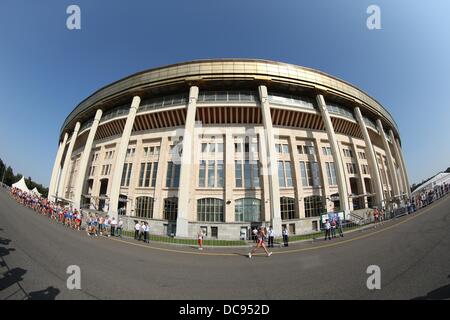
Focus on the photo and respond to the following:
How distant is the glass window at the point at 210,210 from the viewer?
25531 mm

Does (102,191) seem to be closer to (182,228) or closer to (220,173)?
(182,228)

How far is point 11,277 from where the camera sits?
5836 mm

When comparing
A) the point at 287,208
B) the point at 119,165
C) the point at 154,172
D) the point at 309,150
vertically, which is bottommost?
the point at 287,208

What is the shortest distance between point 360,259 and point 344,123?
1183 inches

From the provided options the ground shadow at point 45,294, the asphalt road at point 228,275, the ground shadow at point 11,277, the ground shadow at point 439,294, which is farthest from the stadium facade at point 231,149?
the ground shadow at point 439,294

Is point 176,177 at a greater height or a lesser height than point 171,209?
greater

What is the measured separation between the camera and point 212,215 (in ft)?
84.0

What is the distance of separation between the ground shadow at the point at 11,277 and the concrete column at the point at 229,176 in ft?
67.3

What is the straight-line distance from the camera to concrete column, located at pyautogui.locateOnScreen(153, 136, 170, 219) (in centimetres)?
2623

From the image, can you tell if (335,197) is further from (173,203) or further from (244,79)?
(173,203)

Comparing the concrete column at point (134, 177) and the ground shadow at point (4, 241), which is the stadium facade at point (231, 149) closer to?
the concrete column at point (134, 177)

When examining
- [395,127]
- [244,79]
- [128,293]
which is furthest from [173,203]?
[395,127]

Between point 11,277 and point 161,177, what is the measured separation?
72.3ft

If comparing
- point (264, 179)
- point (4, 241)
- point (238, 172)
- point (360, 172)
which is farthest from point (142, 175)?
point (360, 172)
